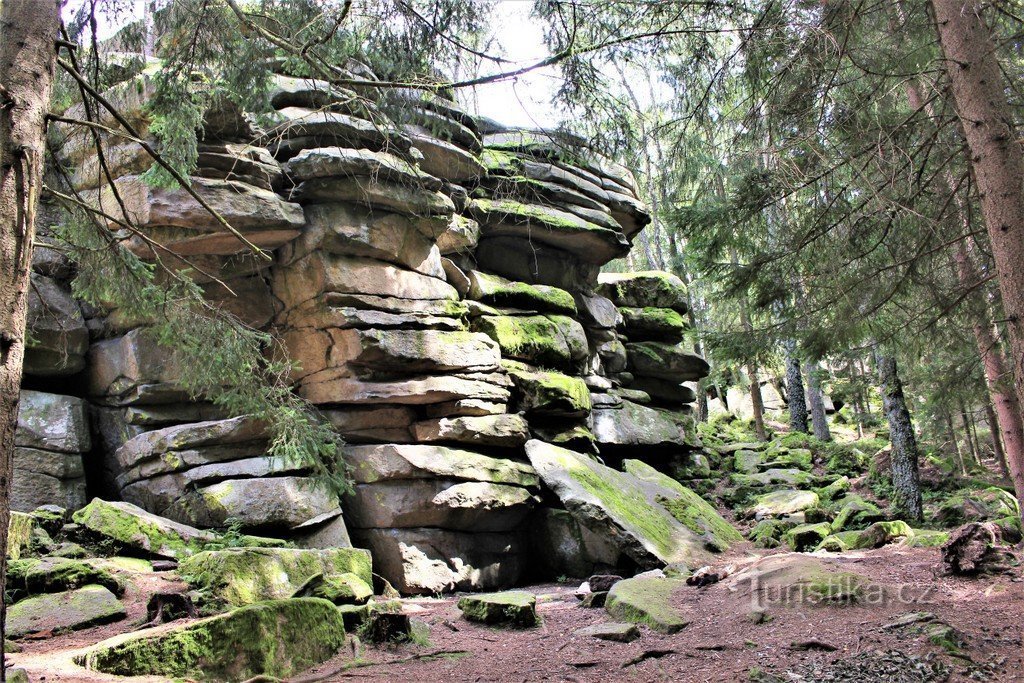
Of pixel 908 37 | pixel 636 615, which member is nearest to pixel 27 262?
pixel 636 615

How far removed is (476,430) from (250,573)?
15.0ft

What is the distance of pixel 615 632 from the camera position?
5750 mm

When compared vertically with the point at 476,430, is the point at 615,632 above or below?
below

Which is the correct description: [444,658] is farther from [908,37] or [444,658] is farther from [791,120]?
[908,37]

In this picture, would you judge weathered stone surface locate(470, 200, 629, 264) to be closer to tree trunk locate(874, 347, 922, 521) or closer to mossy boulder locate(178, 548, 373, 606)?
tree trunk locate(874, 347, 922, 521)

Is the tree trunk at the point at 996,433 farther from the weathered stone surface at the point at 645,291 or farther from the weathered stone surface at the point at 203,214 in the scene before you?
Answer: the weathered stone surface at the point at 203,214

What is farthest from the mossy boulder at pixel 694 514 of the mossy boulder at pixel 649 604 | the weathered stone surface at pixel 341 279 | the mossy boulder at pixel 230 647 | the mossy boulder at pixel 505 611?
the mossy boulder at pixel 230 647

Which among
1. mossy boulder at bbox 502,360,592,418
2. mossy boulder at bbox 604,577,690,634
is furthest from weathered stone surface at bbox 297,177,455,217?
mossy boulder at bbox 604,577,690,634

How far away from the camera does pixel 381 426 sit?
1006 cm

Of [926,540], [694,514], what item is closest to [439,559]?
[694,514]

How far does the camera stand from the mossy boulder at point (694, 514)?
1044 centimetres

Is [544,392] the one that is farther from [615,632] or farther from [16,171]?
[16,171]

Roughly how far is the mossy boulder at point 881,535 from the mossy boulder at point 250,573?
6.80 metres

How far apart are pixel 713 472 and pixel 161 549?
11.8 metres
